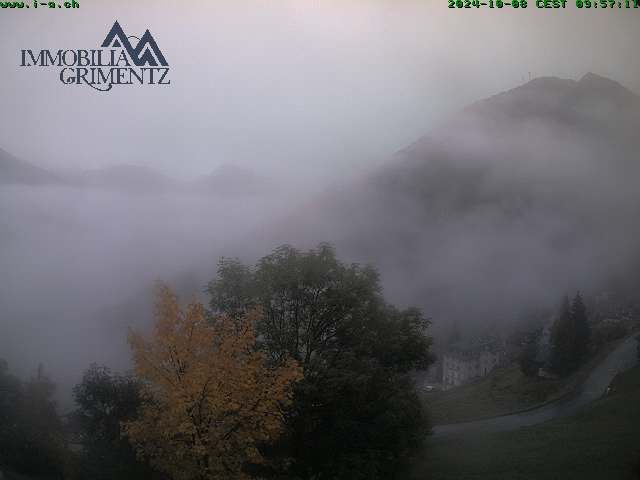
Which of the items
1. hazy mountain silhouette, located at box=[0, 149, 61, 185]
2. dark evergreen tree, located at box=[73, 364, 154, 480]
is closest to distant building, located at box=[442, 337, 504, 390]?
dark evergreen tree, located at box=[73, 364, 154, 480]

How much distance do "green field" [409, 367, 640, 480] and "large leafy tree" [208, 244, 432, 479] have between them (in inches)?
134

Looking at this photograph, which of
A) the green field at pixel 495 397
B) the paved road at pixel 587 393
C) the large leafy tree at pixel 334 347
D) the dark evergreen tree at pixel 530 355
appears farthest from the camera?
the dark evergreen tree at pixel 530 355

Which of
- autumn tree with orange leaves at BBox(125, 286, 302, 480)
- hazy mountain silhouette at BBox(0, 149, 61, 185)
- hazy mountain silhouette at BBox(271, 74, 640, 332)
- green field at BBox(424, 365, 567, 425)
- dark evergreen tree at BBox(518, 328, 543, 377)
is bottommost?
green field at BBox(424, 365, 567, 425)

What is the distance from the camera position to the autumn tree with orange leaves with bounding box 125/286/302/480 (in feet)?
25.5

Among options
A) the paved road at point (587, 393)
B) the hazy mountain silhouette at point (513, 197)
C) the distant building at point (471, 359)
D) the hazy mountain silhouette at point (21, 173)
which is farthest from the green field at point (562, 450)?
the hazy mountain silhouette at point (21, 173)

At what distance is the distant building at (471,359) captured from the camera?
2438 centimetres

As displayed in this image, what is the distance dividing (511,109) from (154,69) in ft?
53.7

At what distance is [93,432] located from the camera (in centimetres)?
1338

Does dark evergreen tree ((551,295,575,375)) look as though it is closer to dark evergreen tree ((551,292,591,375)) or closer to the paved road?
dark evergreen tree ((551,292,591,375))

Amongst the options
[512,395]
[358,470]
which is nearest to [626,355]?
[512,395]

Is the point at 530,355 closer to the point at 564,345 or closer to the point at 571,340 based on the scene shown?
the point at 564,345

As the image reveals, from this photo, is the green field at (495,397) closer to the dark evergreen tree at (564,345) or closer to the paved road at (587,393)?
the paved road at (587,393)

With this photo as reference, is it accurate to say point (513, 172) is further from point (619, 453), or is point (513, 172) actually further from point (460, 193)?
point (619, 453)

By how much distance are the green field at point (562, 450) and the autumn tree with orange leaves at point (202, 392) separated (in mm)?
8144
